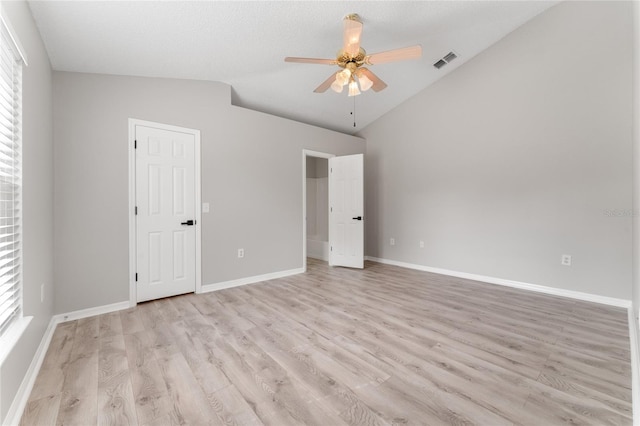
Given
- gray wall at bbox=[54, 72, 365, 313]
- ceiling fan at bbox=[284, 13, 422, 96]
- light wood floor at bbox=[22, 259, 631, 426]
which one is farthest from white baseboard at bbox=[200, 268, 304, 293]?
ceiling fan at bbox=[284, 13, 422, 96]

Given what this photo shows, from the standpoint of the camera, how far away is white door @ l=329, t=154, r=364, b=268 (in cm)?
471

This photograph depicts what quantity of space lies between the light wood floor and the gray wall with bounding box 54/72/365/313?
24.4 inches

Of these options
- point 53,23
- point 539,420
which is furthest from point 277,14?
point 539,420

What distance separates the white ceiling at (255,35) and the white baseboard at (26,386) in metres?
2.50

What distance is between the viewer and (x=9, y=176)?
5.34ft

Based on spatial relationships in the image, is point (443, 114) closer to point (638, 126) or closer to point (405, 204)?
point (405, 204)

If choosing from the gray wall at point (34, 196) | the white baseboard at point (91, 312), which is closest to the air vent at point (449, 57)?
the gray wall at point (34, 196)

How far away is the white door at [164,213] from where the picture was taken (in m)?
3.07

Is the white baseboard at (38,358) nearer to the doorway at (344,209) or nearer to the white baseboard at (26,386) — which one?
the white baseboard at (26,386)

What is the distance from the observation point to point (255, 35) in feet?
8.71

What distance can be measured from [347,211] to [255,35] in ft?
9.99

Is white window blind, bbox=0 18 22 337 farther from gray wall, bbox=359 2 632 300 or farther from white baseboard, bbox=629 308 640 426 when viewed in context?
gray wall, bbox=359 2 632 300

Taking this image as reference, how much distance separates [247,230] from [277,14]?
262 cm

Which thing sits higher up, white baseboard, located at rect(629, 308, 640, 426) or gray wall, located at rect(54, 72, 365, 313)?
gray wall, located at rect(54, 72, 365, 313)
